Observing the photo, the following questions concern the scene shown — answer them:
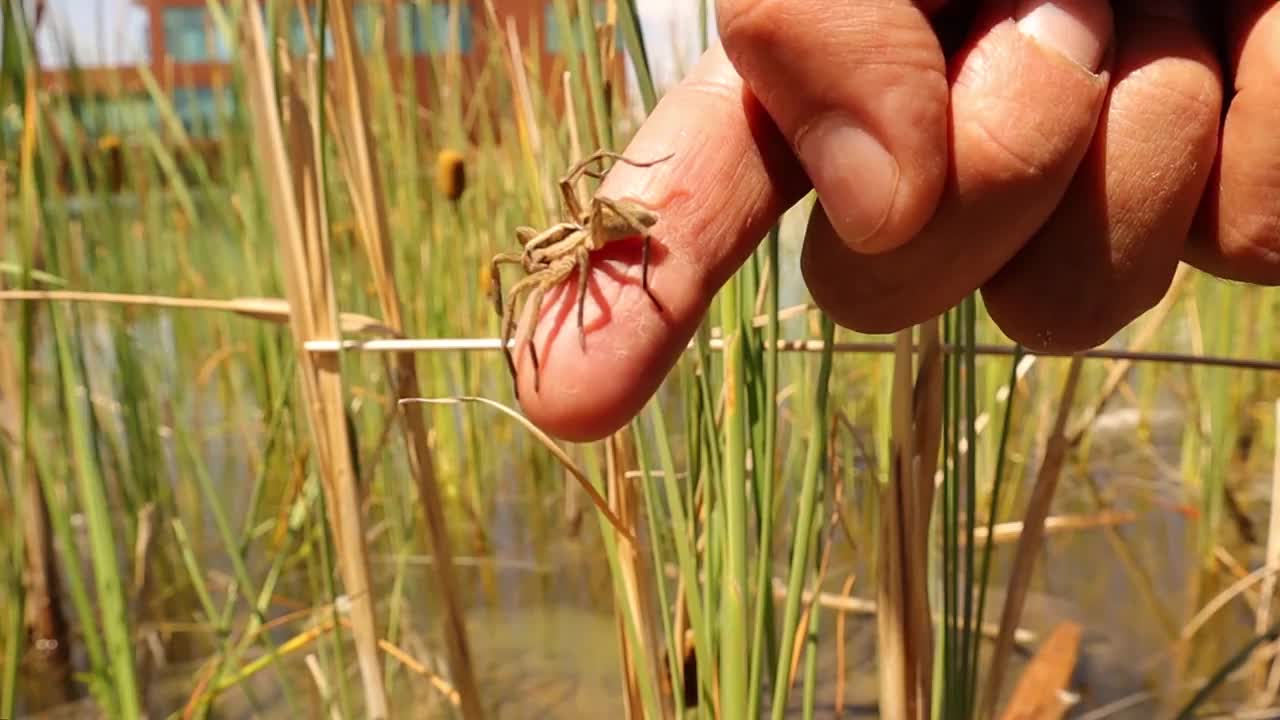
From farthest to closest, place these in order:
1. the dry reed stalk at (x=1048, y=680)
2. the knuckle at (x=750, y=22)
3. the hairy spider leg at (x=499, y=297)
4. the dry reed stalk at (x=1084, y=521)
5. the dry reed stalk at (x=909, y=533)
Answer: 1. the dry reed stalk at (x=1084, y=521)
2. the dry reed stalk at (x=1048, y=680)
3. the dry reed stalk at (x=909, y=533)
4. the hairy spider leg at (x=499, y=297)
5. the knuckle at (x=750, y=22)

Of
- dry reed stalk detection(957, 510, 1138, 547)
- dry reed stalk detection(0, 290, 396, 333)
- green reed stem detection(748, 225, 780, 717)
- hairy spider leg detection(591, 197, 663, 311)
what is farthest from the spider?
dry reed stalk detection(957, 510, 1138, 547)

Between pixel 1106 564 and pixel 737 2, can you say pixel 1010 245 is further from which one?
pixel 1106 564

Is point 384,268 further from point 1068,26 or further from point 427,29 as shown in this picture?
point 427,29

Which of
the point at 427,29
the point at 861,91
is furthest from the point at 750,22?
the point at 427,29

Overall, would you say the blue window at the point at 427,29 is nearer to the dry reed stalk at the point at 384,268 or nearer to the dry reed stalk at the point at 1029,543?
the dry reed stalk at the point at 384,268

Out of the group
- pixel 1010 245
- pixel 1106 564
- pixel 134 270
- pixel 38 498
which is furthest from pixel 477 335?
pixel 1010 245

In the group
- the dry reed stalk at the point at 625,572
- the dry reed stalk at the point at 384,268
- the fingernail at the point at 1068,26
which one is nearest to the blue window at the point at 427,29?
the dry reed stalk at the point at 384,268

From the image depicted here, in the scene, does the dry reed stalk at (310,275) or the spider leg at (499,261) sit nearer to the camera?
the spider leg at (499,261)
